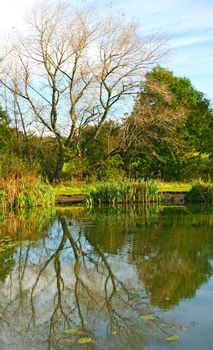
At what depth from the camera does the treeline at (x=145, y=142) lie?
2947 cm

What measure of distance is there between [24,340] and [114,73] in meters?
25.4

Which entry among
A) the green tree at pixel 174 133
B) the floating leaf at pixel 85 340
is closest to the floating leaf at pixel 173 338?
the floating leaf at pixel 85 340

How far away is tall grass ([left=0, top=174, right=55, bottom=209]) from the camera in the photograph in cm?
1819

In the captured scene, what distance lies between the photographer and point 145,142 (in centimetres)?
3122

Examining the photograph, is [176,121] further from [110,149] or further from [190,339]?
[190,339]

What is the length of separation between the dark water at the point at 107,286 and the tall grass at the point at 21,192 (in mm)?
5272

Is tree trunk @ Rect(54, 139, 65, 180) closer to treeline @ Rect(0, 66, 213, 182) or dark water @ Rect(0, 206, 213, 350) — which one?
treeline @ Rect(0, 66, 213, 182)

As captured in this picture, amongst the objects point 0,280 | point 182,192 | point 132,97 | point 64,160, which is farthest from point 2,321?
point 132,97

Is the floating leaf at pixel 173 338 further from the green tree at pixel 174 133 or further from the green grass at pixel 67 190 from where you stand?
the green tree at pixel 174 133

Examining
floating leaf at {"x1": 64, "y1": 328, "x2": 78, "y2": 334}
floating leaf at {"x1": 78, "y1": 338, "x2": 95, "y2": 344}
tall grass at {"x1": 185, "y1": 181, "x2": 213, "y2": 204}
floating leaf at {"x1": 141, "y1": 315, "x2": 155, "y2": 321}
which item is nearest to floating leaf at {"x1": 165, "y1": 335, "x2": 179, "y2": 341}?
floating leaf at {"x1": 141, "y1": 315, "x2": 155, "y2": 321}

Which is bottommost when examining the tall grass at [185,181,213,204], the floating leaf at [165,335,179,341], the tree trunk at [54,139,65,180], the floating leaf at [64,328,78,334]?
the floating leaf at [64,328,78,334]

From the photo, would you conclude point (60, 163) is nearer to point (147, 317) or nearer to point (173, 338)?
point (147, 317)

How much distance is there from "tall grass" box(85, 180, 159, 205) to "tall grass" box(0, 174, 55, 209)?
7.22 feet

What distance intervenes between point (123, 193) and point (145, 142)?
11.5m
